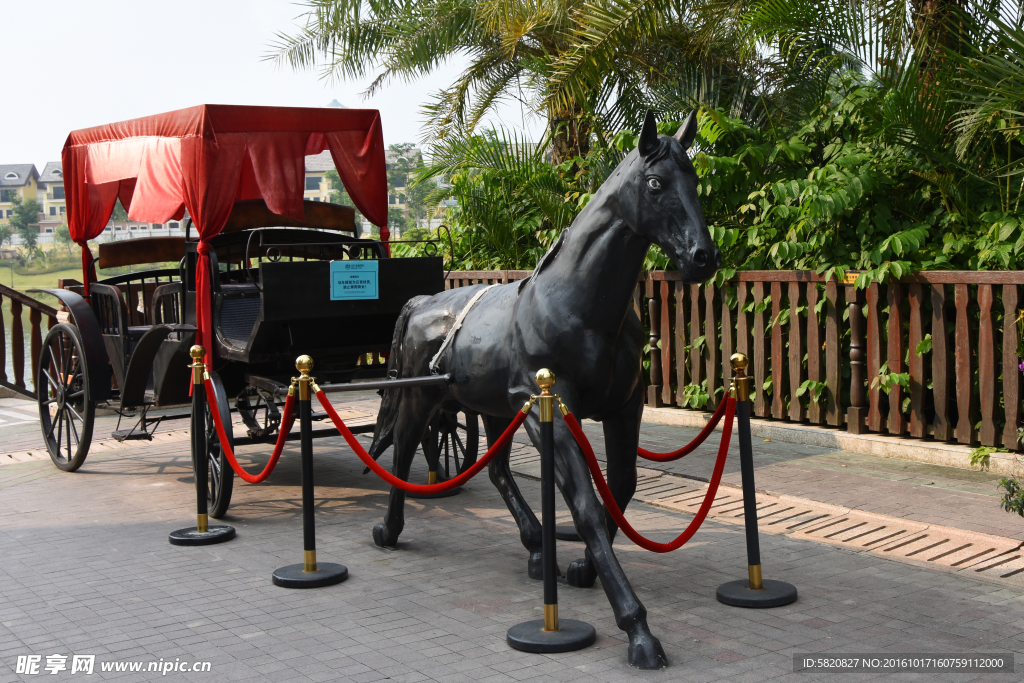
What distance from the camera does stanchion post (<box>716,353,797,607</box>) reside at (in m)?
4.65

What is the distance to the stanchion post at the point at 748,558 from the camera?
465cm

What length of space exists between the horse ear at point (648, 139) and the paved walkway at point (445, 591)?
217cm

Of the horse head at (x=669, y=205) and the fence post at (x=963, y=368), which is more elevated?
the horse head at (x=669, y=205)

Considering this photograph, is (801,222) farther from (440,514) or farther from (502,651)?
(502,651)

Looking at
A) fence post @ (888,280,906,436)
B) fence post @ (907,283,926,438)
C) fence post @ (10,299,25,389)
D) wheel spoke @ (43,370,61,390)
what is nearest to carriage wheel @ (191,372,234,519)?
wheel spoke @ (43,370,61,390)

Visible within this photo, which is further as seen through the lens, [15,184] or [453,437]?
[15,184]

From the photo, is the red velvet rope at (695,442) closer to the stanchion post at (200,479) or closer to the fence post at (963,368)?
the stanchion post at (200,479)

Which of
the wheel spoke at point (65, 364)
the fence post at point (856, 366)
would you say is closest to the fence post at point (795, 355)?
the fence post at point (856, 366)

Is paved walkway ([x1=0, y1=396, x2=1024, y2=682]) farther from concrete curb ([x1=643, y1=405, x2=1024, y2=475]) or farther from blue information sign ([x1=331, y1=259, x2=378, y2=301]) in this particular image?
blue information sign ([x1=331, y1=259, x2=378, y2=301])

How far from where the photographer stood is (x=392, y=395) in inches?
255

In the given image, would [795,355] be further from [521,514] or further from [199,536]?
[199,536]

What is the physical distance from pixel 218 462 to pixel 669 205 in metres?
4.13

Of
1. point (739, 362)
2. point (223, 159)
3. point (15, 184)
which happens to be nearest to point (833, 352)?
point (739, 362)

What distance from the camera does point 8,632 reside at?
14.8ft
